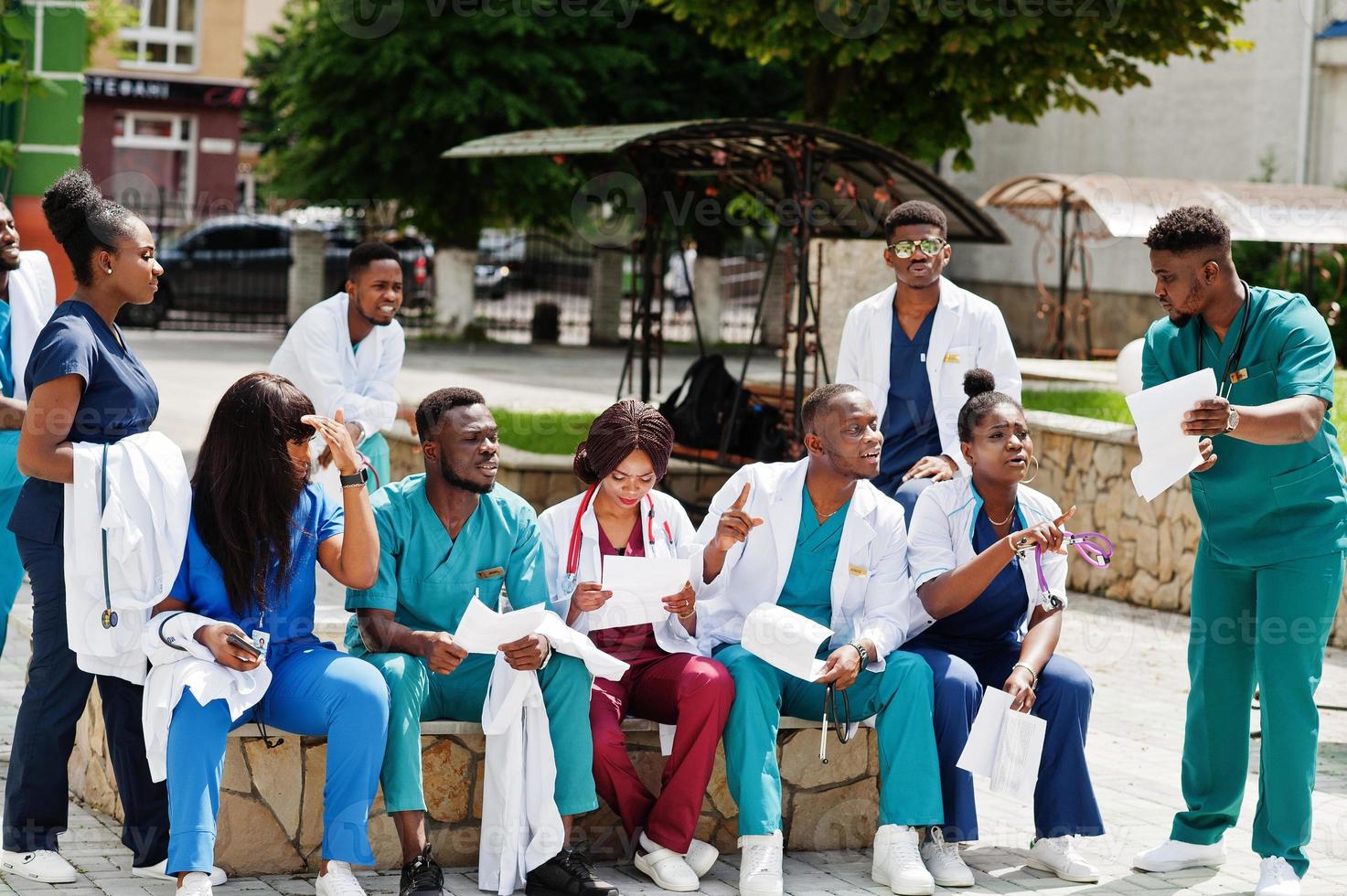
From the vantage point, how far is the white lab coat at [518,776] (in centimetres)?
489

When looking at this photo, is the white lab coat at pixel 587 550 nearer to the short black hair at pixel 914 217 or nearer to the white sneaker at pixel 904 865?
the white sneaker at pixel 904 865

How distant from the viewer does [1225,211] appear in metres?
14.4

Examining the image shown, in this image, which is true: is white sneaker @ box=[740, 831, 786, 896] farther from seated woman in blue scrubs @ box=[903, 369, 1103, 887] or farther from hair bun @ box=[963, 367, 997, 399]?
hair bun @ box=[963, 367, 997, 399]

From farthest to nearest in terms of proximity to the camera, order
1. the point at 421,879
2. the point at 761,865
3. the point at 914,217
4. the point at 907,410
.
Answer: the point at 907,410, the point at 914,217, the point at 761,865, the point at 421,879

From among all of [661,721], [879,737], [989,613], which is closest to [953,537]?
[989,613]

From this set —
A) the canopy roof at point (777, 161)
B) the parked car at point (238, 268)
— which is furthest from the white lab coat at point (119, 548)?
the parked car at point (238, 268)

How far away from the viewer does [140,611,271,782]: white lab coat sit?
458 centimetres

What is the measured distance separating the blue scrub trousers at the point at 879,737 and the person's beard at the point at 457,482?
89 cm

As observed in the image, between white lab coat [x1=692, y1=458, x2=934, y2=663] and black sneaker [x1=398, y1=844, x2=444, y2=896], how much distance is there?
117 cm

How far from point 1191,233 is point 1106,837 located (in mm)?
2063

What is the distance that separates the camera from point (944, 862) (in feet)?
17.0

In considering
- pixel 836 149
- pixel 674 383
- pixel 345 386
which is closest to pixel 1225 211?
pixel 836 149

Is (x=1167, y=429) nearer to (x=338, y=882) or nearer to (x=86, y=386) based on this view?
(x=338, y=882)

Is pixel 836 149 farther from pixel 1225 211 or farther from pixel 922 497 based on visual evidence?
pixel 922 497
